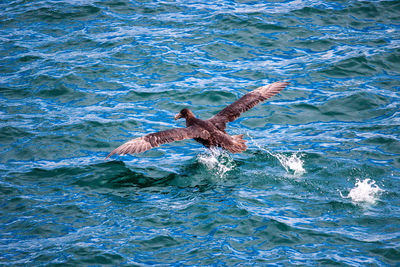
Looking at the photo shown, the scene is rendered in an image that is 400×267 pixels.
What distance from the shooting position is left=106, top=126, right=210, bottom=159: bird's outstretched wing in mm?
9211

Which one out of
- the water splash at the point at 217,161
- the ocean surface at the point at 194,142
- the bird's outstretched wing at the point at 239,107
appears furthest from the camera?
the bird's outstretched wing at the point at 239,107

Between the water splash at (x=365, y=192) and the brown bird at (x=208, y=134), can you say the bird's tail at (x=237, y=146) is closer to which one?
the brown bird at (x=208, y=134)

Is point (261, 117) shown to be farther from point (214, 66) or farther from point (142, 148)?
point (142, 148)

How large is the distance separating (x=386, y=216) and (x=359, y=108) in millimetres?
4742

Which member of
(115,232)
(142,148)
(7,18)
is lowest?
(115,232)

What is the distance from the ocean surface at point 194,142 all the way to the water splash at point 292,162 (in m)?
0.04

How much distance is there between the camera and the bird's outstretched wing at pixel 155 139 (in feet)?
30.2

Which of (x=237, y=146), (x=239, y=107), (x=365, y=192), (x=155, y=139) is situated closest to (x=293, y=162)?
(x=237, y=146)

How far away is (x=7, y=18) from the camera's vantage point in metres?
17.0

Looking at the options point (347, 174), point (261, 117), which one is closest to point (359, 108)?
point (261, 117)

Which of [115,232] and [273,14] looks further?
[273,14]

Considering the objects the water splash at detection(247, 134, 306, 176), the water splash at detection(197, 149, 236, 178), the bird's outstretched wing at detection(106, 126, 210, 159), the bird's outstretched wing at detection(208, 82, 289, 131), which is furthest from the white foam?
the bird's outstretched wing at detection(106, 126, 210, 159)

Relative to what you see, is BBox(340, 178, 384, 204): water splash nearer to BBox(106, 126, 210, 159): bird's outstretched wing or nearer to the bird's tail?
the bird's tail

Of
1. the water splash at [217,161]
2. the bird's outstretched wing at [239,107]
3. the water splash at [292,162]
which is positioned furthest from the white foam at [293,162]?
the bird's outstretched wing at [239,107]
